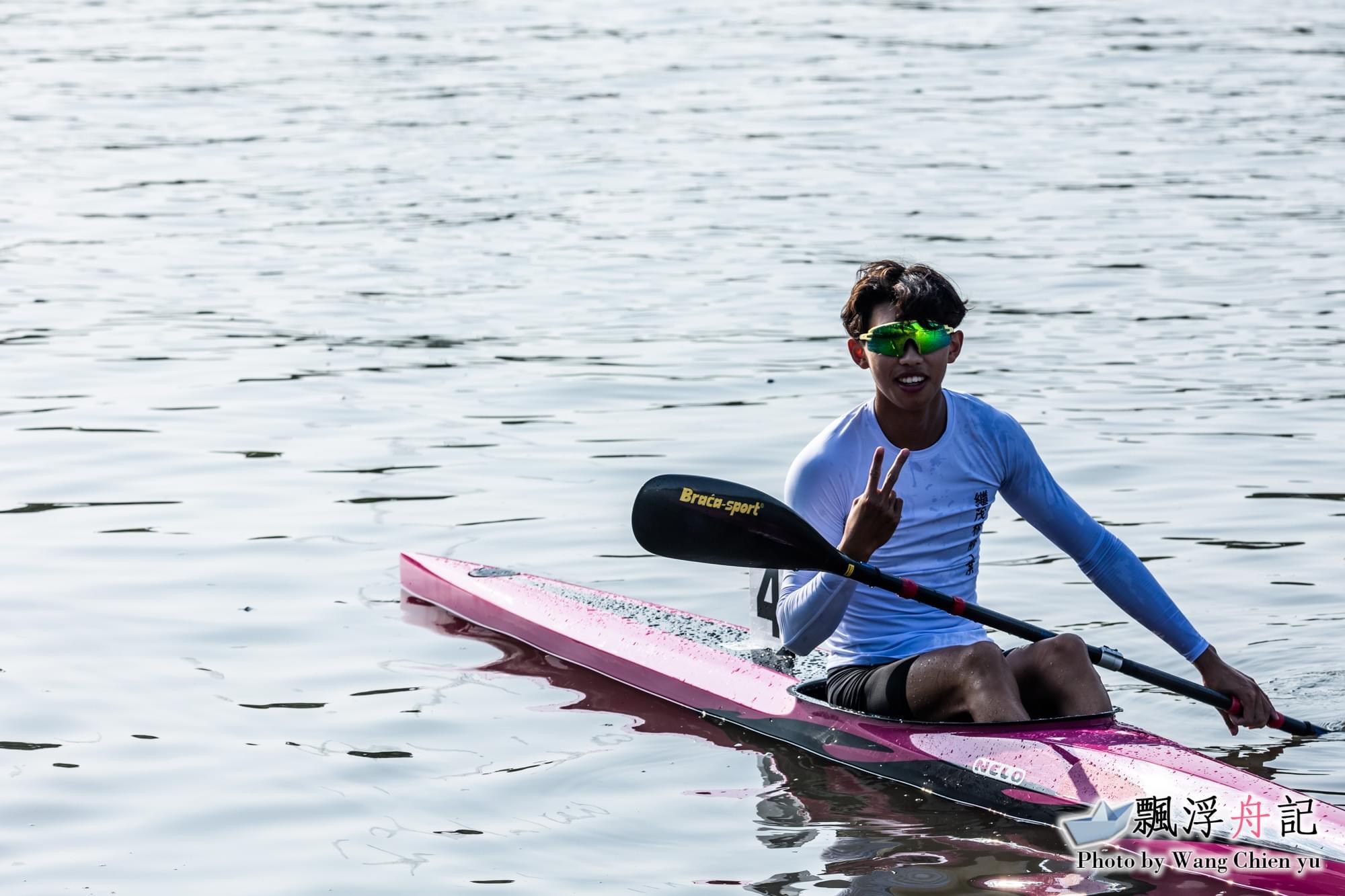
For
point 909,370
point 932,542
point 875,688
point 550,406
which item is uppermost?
point 909,370

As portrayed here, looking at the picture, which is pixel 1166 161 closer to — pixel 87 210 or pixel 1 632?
pixel 87 210

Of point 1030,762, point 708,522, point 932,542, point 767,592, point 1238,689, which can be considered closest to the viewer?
point 1030,762

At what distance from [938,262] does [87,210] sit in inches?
283

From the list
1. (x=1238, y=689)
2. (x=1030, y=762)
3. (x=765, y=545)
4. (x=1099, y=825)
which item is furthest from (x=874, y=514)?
(x=1238, y=689)

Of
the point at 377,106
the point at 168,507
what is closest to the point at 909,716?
the point at 168,507

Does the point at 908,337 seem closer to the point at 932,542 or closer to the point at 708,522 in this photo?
the point at 932,542

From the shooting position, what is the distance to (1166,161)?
53.2ft

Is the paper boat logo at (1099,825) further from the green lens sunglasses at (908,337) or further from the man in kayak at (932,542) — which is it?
the green lens sunglasses at (908,337)

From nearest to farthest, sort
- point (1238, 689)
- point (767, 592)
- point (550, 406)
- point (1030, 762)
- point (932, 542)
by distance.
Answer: point (1030, 762) < point (1238, 689) < point (932, 542) < point (767, 592) < point (550, 406)

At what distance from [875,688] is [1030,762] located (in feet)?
1.62

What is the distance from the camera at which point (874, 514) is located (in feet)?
15.4

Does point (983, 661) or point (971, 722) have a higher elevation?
point (983, 661)

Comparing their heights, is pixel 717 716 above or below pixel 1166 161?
below

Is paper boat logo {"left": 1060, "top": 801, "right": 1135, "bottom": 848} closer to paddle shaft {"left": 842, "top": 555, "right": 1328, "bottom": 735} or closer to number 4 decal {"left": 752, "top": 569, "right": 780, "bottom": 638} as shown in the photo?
paddle shaft {"left": 842, "top": 555, "right": 1328, "bottom": 735}
